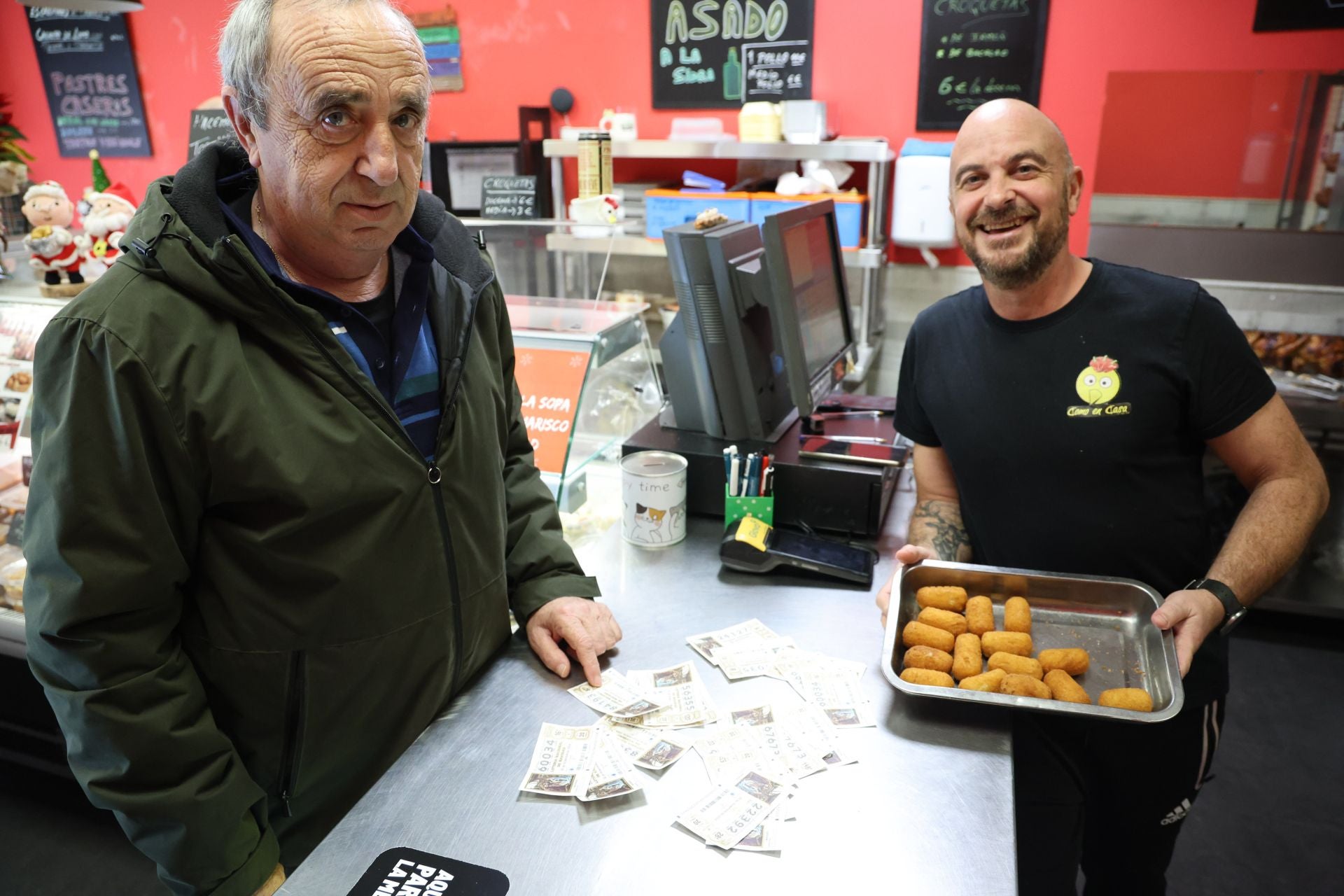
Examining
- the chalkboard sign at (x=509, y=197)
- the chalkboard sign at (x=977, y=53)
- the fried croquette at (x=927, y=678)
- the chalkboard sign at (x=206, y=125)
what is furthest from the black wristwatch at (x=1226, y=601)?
the chalkboard sign at (x=206, y=125)

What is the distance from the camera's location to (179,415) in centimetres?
103

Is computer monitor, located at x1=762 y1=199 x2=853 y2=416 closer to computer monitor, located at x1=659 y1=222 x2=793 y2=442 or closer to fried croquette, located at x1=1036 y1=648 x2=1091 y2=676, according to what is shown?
computer monitor, located at x1=659 y1=222 x2=793 y2=442

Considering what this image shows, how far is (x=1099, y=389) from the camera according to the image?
1.60 metres

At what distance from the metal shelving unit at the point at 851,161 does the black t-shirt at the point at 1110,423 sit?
1.95 m

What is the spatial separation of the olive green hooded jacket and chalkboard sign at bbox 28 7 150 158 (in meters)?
5.04

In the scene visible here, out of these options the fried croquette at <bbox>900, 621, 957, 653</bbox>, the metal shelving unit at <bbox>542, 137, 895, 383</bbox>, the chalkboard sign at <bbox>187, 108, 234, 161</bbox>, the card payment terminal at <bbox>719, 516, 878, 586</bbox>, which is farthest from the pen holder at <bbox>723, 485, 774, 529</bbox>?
the chalkboard sign at <bbox>187, 108, 234, 161</bbox>

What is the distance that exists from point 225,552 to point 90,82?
224 inches

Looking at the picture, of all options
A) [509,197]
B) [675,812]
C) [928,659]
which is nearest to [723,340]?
A: [928,659]

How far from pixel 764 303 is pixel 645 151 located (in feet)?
7.51

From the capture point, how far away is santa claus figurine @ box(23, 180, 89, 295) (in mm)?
2547

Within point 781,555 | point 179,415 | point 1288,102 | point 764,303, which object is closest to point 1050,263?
point 764,303

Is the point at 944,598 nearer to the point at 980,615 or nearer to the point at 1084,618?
the point at 980,615

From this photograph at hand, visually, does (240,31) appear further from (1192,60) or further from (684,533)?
(1192,60)

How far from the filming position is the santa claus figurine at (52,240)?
2547 mm
